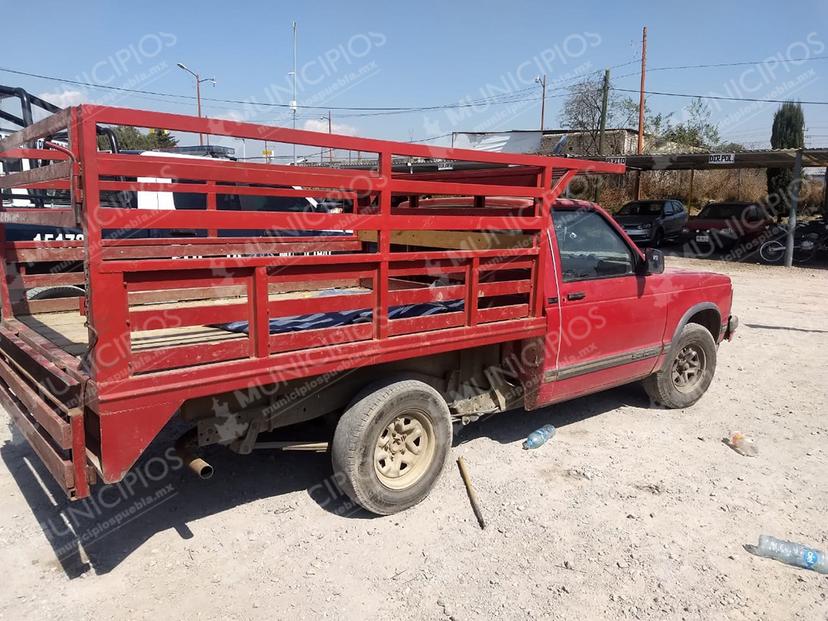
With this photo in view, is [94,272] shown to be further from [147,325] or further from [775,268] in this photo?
[775,268]

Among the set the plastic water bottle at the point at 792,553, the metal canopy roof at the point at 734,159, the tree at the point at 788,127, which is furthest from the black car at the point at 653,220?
the plastic water bottle at the point at 792,553

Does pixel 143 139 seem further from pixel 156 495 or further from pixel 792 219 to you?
pixel 156 495

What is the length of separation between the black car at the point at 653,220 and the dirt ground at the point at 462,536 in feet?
51.3

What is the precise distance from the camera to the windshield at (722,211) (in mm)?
18812

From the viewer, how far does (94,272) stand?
2441mm

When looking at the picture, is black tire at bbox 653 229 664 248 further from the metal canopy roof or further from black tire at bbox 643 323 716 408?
black tire at bbox 643 323 716 408

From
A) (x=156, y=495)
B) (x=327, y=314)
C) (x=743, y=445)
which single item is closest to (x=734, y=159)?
(x=743, y=445)

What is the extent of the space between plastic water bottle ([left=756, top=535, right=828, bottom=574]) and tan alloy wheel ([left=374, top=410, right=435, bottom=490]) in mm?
1847

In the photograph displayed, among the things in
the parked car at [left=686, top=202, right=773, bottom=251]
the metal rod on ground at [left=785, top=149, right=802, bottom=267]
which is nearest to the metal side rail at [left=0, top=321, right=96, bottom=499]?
the metal rod on ground at [left=785, top=149, right=802, bottom=267]

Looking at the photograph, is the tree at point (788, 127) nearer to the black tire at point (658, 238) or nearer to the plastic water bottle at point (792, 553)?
the black tire at point (658, 238)

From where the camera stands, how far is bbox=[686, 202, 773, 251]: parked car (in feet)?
60.8

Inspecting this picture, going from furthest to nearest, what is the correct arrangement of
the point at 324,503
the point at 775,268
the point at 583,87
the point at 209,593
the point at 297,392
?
the point at 583,87, the point at 775,268, the point at 324,503, the point at 297,392, the point at 209,593

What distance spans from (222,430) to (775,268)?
1760cm

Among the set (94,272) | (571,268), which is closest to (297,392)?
(94,272)
